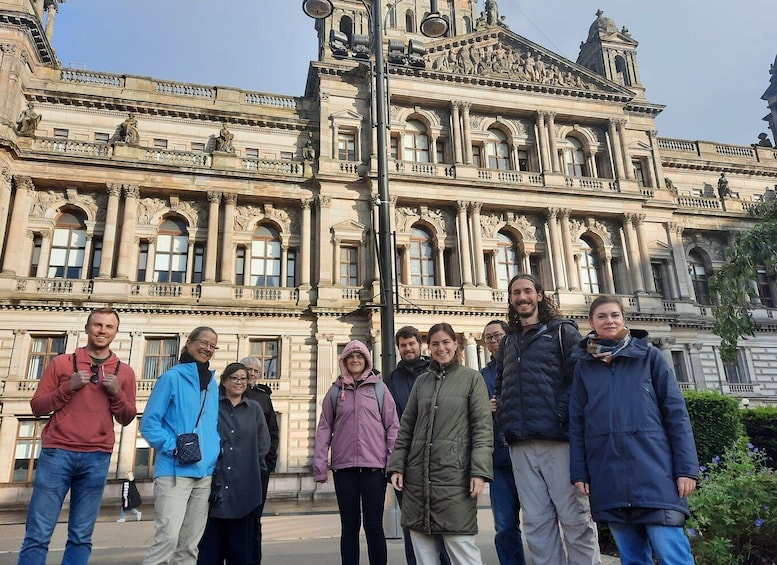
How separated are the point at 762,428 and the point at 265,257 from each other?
1966 cm

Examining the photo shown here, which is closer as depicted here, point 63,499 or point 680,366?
point 63,499

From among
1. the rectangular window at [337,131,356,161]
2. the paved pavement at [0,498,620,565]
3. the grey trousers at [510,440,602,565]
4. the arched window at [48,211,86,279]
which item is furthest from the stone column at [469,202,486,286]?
the grey trousers at [510,440,602,565]

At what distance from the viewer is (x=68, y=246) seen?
2283 centimetres

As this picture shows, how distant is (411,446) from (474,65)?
87.8 feet

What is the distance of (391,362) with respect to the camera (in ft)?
29.1

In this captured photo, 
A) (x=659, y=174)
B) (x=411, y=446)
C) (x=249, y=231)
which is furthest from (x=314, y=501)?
(x=659, y=174)

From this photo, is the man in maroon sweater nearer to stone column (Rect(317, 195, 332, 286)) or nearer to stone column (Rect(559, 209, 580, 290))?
stone column (Rect(317, 195, 332, 286))

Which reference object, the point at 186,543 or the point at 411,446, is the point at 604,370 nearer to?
the point at 411,446

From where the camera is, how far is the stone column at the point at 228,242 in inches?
914

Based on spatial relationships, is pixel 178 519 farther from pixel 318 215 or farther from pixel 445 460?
pixel 318 215

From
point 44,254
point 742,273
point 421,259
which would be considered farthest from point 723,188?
point 44,254

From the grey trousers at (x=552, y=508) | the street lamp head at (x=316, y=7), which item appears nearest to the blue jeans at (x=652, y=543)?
the grey trousers at (x=552, y=508)

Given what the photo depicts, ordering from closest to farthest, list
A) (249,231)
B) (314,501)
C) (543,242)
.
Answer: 1. (314,501)
2. (249,231)
3. (543,242)

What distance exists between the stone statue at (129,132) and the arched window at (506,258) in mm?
17110
